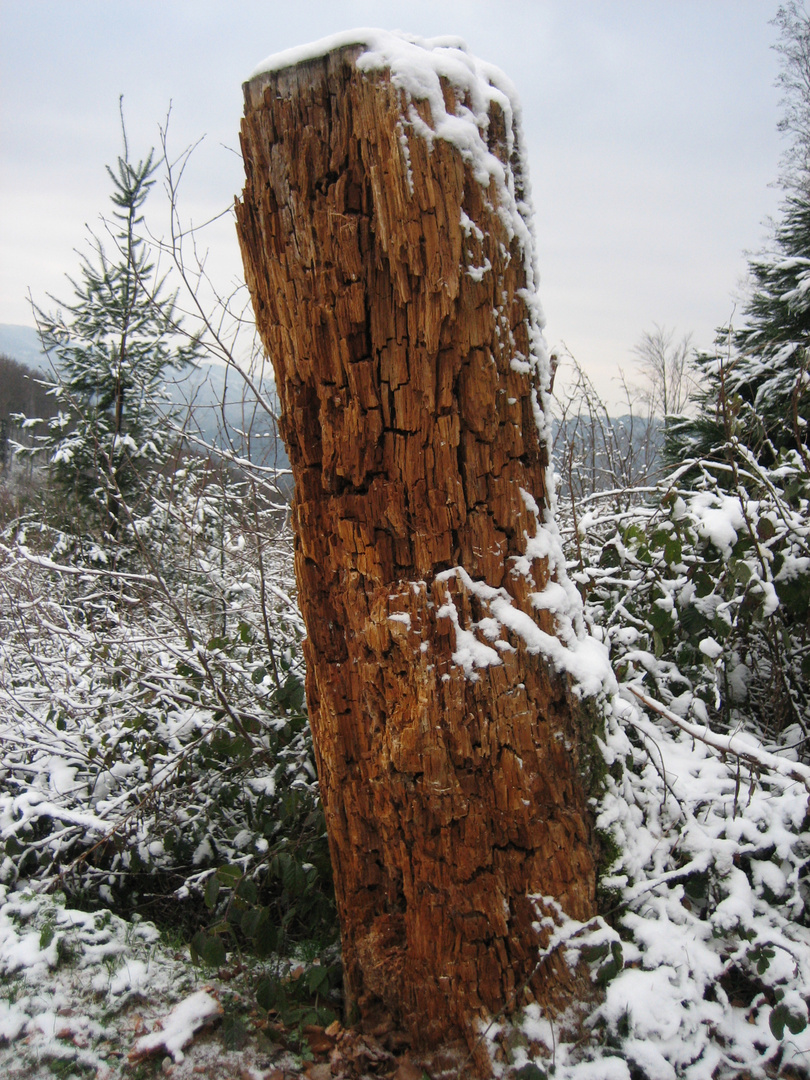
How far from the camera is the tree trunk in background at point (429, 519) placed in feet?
5.68

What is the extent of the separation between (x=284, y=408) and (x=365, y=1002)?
1.95 meters

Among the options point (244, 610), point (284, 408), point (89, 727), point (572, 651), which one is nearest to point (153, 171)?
point (244, 610)

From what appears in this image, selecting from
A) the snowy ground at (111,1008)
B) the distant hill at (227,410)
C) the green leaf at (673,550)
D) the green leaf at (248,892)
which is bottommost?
the snowy ground at (111,1008)

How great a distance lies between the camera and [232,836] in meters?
3.13

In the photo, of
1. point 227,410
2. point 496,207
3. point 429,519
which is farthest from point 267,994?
point 227,410

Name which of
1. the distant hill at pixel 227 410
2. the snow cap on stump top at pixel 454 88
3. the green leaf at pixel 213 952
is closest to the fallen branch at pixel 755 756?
the snow cap on stump top at pixel 454 88

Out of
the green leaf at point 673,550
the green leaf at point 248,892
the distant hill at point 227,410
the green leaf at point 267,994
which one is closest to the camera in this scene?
the green leaf at point 267,994

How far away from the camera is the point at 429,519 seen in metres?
1.84

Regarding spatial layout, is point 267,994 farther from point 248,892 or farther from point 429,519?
point 429,519

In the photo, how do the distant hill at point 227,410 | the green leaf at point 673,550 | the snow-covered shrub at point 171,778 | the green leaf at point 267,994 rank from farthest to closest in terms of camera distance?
the distant hill at point 227,410
the snow-covered shrub at point 171,778
the green leaf at point 673,550
the green leaf at point 267,994

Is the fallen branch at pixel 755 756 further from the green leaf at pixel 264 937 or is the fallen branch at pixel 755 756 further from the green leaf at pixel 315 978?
the green leaf at pixel 264 937

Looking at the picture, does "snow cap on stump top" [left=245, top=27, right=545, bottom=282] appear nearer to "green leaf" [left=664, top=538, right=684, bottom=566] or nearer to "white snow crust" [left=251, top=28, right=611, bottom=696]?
"white snow crust" [left=251, top=28, right=611, bottom=696]

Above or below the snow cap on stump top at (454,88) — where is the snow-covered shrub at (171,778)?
below

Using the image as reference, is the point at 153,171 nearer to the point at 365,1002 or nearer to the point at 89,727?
the point at 89,727
